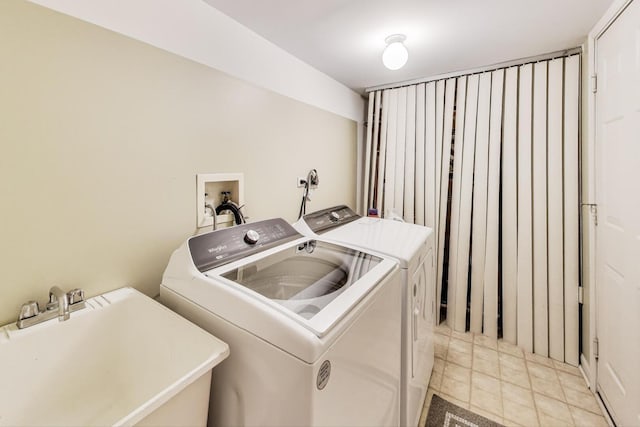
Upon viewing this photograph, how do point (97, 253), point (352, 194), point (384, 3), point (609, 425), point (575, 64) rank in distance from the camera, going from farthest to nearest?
point (352, 194) → point (575, 64) → point (609, 425) → point (384, 3) → point (97, 253)

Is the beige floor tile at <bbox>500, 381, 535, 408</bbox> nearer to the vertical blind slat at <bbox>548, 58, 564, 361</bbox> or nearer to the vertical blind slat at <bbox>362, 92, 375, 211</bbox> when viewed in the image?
the vertical blind slat at <bbox>548, 58, 564, 361</bbox>

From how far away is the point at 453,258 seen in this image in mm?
2555

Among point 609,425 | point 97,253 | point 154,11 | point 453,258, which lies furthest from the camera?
point 453,258

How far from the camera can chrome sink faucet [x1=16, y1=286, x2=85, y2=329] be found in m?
0.89

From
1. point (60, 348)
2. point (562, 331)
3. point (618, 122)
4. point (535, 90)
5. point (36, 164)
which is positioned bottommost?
point (562, 331)

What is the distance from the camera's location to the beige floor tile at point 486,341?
2.36 metres

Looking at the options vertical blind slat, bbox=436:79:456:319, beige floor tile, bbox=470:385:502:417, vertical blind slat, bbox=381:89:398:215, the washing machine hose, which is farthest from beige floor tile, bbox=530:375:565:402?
the washing machine hose

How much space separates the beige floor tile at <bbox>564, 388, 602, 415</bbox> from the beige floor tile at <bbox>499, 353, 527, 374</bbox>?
10.2 inches

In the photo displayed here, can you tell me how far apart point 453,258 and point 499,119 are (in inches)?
48.4

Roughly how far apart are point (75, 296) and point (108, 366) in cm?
28

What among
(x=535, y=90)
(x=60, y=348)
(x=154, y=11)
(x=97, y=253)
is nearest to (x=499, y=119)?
(x=535, y=90)

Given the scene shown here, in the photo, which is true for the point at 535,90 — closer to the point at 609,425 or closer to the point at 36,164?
the point at 609,425

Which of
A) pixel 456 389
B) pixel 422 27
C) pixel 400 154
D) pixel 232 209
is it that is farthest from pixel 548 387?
pixel 422 27

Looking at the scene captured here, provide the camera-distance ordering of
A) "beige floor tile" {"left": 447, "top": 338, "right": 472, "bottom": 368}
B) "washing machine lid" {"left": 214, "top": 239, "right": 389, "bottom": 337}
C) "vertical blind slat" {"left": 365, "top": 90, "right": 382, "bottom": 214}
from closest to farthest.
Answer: "washing machine lid" {"left": 214, "top": 239, "right": 389, "bottom": 337} < "beige floor tile" {"left": 447, "top": 338, "right": 472, "bottom": 368} < "vertical blind slat" {"left": 365, "top": 90, "right": 382, "bottom": 214}
